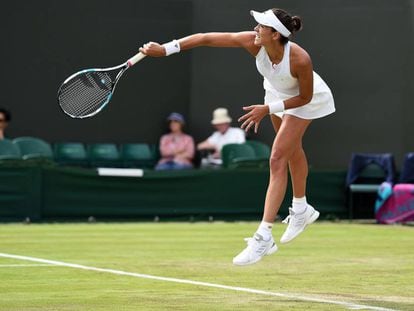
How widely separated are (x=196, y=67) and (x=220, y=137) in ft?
6.54

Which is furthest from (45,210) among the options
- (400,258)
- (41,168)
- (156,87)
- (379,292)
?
(379,292)

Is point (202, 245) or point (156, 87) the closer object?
point (202, 245)

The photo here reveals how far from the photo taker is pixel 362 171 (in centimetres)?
1748

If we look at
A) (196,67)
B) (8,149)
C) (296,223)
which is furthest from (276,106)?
(196,67)

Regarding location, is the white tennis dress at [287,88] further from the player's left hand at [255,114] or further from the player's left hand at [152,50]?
the player's left hand at [152,50]

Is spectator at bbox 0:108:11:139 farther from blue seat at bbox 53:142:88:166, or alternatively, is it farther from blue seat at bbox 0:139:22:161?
blue seat at bbox 53:142:88:166

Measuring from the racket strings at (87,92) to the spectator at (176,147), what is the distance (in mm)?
8692

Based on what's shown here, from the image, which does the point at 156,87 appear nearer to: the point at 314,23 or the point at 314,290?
the point at 314,23

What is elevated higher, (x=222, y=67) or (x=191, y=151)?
(x=222, y=67)

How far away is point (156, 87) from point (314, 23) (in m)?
2.97

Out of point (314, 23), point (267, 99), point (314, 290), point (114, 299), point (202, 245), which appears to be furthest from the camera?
point (314, 23)

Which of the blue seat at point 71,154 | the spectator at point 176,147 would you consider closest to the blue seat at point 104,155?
the blue seat at point 71,154

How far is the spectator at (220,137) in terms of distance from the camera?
59.7ft

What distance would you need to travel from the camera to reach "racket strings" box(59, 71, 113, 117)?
8.85 meters
